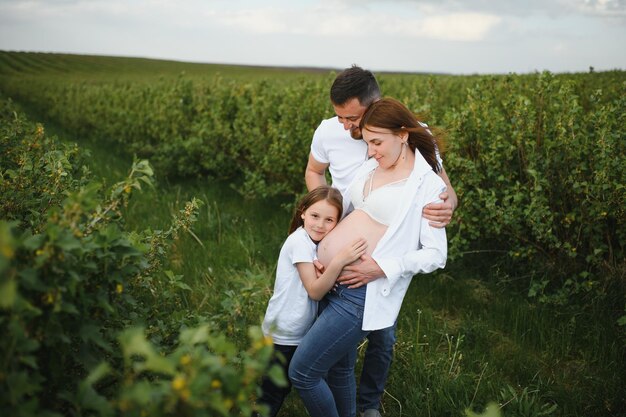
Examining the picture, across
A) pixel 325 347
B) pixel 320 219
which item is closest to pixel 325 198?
pixel 320 219

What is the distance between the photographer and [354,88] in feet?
10.9

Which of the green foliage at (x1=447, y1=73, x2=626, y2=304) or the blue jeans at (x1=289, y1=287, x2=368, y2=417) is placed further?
the green foliage at (x1=447, y1=73, x2=626, y2=304)

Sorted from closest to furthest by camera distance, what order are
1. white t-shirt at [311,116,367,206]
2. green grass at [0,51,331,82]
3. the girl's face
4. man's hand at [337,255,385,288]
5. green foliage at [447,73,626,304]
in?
man's hand at [337,255,385,288]
the girl's face
white t-shirt at [311,116,367,206]
green foliage at [447,73,626,304]
green grass at [0,51,331,82]

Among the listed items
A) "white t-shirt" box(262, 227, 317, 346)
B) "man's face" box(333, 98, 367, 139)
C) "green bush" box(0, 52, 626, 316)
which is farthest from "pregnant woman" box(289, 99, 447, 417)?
"green bush" box(0, 52, 626, 316)

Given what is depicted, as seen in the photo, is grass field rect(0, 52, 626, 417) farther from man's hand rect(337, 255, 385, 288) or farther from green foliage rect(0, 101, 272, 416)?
green foliage rect(0, 101, 272, 416)

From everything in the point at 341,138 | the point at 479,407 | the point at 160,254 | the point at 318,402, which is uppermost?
the point at 341,138

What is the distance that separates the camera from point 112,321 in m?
2.41

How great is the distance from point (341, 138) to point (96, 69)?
64745mm

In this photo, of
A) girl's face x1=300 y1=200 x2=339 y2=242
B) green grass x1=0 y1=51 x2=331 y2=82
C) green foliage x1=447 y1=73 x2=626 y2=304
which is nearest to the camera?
girl's face x1=300 y1=200 x2=339 y2=242

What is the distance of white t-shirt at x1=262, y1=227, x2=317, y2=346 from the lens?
9.98 feet

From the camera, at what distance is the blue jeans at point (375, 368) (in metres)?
3.47

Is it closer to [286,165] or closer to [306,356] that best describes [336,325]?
[306,356]

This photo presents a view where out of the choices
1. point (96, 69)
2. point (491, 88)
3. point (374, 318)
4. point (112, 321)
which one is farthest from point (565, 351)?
point (96, 69)

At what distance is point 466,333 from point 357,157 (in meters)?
1.94
